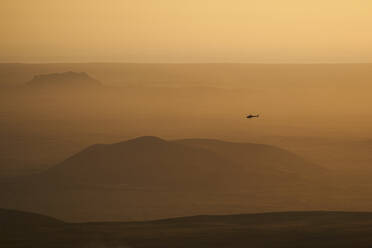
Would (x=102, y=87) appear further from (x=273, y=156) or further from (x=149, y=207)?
(x=149, y=207)

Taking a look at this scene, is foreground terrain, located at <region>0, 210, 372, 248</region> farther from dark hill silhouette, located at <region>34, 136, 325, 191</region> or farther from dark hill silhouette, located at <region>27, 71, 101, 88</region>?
dark hill silhouette, located at <region>27, 71, 101, 88</region>

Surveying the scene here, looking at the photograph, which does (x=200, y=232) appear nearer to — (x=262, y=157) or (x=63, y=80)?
(x=262, y=157)

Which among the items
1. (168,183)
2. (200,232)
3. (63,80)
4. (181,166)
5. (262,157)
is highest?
(63,80)

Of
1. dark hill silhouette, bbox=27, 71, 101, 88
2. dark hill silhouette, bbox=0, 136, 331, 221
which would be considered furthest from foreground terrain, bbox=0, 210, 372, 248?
dark hill silhouette, bbox=27, 71, 101, 88

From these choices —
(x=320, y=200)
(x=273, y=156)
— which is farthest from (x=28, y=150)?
(x=320, y=200)

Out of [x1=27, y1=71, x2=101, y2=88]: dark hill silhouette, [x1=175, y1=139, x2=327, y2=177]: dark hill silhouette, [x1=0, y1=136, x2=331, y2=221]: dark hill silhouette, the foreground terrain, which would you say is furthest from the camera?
[x1=27, y1=71, x2=101, y2=88]: dark hill silhouette

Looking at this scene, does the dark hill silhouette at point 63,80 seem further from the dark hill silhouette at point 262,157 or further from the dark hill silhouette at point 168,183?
the dark hill silhouette at point 262,157

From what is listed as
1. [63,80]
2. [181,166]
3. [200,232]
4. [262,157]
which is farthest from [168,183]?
[63,80]
